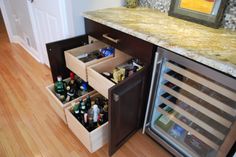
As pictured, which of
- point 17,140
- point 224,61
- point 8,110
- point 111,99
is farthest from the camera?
point 8,110

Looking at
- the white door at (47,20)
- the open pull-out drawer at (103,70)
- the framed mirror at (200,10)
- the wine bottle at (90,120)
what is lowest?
the wine bottle at (90,120)

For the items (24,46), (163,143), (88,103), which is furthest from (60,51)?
(24,46)

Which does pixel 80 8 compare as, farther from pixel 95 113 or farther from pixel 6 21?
pixel 6 21

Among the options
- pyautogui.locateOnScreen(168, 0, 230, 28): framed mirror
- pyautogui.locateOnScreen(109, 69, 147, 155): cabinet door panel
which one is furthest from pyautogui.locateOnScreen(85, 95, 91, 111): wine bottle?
pyautogui.locateOnScreen(168, 0, 230, 28): framed mirror

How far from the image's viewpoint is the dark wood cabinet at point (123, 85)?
1006 mm

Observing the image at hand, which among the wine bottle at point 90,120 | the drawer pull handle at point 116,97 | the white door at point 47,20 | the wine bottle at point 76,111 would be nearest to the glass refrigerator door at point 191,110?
the drawer pull handle at point 116,97

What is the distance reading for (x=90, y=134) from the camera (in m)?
1.15

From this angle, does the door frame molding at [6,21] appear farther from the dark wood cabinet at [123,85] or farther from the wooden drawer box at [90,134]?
the wooden drawer box at [90,134]

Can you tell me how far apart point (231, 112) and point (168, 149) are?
60 centimetres

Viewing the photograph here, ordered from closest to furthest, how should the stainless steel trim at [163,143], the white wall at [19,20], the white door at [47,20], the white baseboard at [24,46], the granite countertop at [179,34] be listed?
the granite countertop at [179,34], the stainless steel trim at [163,143], the white door at [47,20], the white wall at [19,20], the white baseboard at [24,46]

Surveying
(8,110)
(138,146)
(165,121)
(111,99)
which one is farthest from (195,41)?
(8,110)

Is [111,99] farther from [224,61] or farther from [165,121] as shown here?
[165,121]

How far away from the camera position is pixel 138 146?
1.39 m

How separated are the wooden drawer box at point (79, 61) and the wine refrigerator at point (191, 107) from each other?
0.50 m
